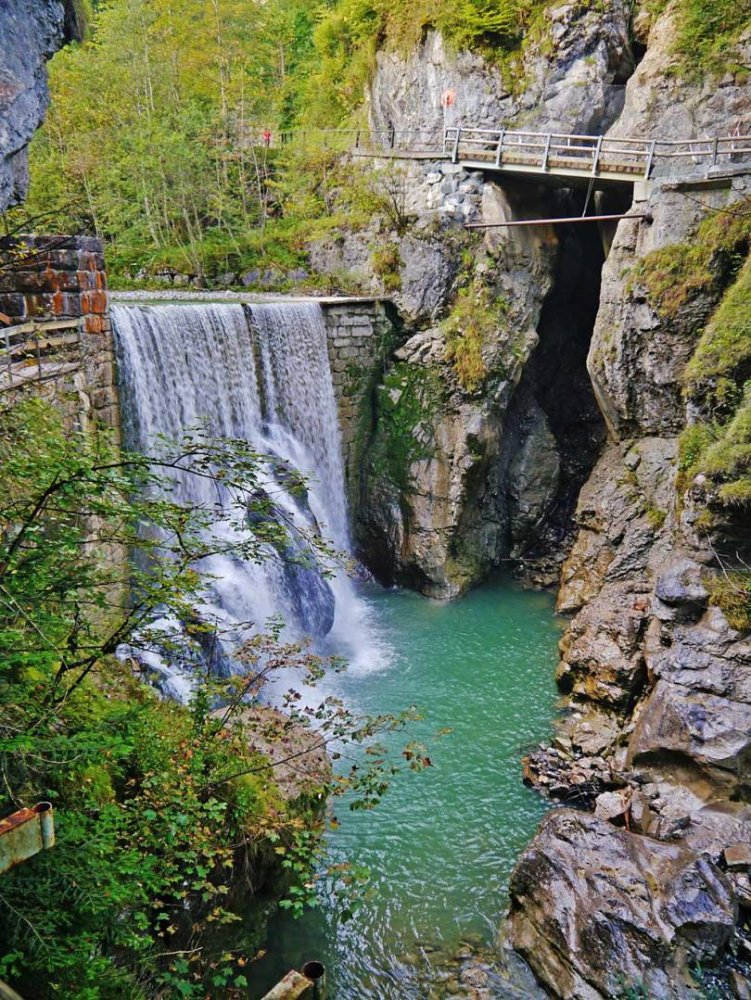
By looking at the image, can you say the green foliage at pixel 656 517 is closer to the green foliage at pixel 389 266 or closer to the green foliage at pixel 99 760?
the green foliage at pixel 389 266

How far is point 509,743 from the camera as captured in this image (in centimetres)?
1029

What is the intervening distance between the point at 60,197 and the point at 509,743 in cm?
1670

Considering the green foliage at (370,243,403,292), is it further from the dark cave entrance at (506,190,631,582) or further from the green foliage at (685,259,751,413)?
the green foliage at (685,259,751,413)

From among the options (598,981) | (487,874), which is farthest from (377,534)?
(598,981)

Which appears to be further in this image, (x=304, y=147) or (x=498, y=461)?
(x=304, y=147)

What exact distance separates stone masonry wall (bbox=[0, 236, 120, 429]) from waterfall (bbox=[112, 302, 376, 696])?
942mm

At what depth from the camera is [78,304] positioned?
29.3 ft

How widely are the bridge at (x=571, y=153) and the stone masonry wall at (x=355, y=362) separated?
3729mm

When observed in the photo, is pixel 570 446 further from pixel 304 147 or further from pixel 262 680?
pixel 262 680

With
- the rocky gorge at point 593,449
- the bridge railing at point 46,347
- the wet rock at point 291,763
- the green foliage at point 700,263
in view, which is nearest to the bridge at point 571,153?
the rocky gorge at point 593,449

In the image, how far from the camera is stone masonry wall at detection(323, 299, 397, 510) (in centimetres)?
1484

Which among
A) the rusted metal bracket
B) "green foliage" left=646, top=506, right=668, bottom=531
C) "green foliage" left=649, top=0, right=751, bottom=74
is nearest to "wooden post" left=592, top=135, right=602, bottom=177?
"green foliage" left=649, top=0, right=751, bottom=74

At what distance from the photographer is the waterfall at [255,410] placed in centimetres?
1095

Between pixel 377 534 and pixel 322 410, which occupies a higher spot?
pixel 322 410
